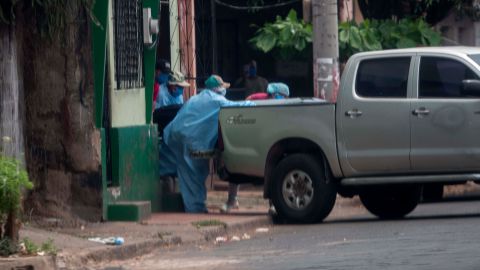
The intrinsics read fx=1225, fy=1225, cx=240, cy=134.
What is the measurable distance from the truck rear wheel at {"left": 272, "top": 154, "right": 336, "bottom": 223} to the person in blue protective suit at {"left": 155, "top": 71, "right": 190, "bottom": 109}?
3.26 meters

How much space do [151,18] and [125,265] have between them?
4.94 meters

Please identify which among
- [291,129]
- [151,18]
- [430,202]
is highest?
[151,18]

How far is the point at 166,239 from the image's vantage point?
1279cm

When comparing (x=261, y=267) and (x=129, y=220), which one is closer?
(x=261, y=267)

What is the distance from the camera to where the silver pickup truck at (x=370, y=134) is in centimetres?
1373

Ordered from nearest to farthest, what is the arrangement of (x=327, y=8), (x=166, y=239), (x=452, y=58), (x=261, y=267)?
1. (x=261, y=267)
2. (x=166, y=239)
3. (x=452, y=58)
4. (x=327, y=8)

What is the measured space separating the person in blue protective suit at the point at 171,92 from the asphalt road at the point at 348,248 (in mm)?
3512

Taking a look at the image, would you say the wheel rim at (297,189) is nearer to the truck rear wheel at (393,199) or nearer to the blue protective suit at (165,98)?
the truck rear wheel at (393,199)

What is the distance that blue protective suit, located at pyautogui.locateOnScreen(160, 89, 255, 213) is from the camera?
1557cm

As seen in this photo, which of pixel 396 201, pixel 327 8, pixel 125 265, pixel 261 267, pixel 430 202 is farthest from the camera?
pixel 430 202

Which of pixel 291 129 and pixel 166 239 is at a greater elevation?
pixel 291 129

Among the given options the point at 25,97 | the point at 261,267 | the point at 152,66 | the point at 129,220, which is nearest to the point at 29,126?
the point at 25,97

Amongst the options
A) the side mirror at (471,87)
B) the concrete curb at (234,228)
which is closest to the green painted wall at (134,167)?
the concrete curb at (234,228)

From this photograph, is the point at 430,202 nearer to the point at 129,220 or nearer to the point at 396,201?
the point at 396,201
